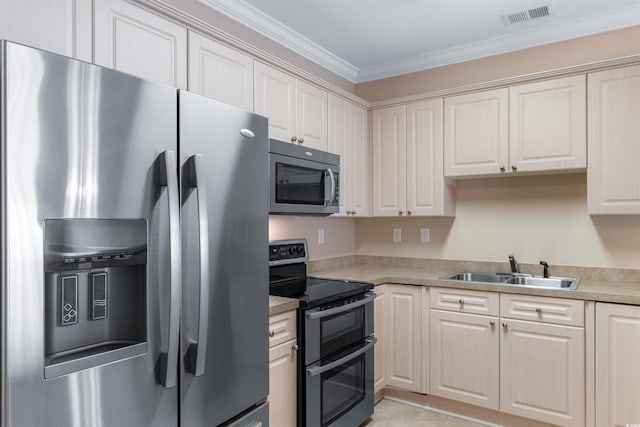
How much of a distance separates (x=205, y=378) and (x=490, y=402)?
2.07 metres

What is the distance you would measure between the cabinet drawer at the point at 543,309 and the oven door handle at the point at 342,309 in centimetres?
83

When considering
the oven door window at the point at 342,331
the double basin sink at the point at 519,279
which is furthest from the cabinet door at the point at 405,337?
the oven door window at the point at 342,331

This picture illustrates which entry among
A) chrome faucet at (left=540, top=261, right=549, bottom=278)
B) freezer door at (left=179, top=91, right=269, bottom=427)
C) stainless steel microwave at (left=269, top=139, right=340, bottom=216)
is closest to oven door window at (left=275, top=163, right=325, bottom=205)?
stainless steel microwave at (left=269, top=139, right=340, bottom=216)

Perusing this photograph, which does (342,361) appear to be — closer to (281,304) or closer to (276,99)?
(281,304)

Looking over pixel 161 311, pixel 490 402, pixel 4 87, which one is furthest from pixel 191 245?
pixel 490 402

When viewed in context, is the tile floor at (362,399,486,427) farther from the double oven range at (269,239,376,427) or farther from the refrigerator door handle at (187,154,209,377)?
the refrigerator door handle at (187,154,209,377)

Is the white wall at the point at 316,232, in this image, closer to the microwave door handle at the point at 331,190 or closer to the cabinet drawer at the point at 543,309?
the microwave door handle at the point at 331,190

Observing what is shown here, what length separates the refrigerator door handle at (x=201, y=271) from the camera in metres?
1.33

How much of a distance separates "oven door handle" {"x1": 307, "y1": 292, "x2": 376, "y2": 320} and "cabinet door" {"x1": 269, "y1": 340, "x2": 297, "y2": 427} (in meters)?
0.17

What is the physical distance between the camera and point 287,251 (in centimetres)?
275

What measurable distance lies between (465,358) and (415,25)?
232cm

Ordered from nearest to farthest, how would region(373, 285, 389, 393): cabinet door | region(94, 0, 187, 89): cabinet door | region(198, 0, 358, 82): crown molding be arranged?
region(94, 0, 187, 89): cabinet door, region(198, 0, 358, 82): crown molding, region(373, 285, 389, 393): cabinet door

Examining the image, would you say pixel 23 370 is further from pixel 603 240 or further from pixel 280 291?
pixel 603 240

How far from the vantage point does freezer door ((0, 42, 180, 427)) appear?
946 millimetres
